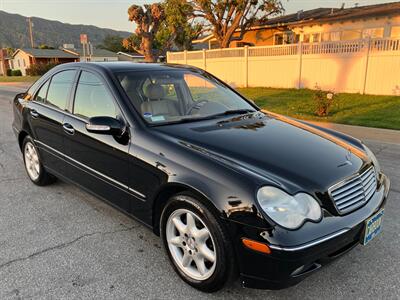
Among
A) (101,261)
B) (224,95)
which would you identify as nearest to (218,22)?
(224,95)

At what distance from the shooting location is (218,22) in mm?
22828

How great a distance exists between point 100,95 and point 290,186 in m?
2.03

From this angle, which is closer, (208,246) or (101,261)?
(208,246)

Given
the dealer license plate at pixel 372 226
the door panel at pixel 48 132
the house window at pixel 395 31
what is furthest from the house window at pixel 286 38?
the dealer license plate at pixel 372 226

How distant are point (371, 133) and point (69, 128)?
637 cm

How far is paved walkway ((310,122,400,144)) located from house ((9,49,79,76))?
52399 mm

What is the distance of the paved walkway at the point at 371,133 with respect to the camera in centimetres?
708

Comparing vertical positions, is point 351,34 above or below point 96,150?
above

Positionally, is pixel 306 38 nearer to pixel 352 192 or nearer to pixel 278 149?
pixel 278 149

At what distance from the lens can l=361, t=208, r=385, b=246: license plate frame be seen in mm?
2402

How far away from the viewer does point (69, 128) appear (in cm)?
363

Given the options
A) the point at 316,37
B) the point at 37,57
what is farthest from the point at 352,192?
the point at 37,57

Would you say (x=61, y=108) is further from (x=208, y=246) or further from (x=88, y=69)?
(x=208, y=246)

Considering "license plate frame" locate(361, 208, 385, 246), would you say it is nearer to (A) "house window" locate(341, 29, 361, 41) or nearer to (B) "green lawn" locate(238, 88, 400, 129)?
(B) "green lawn" locate(238, 88, 400, 129)
